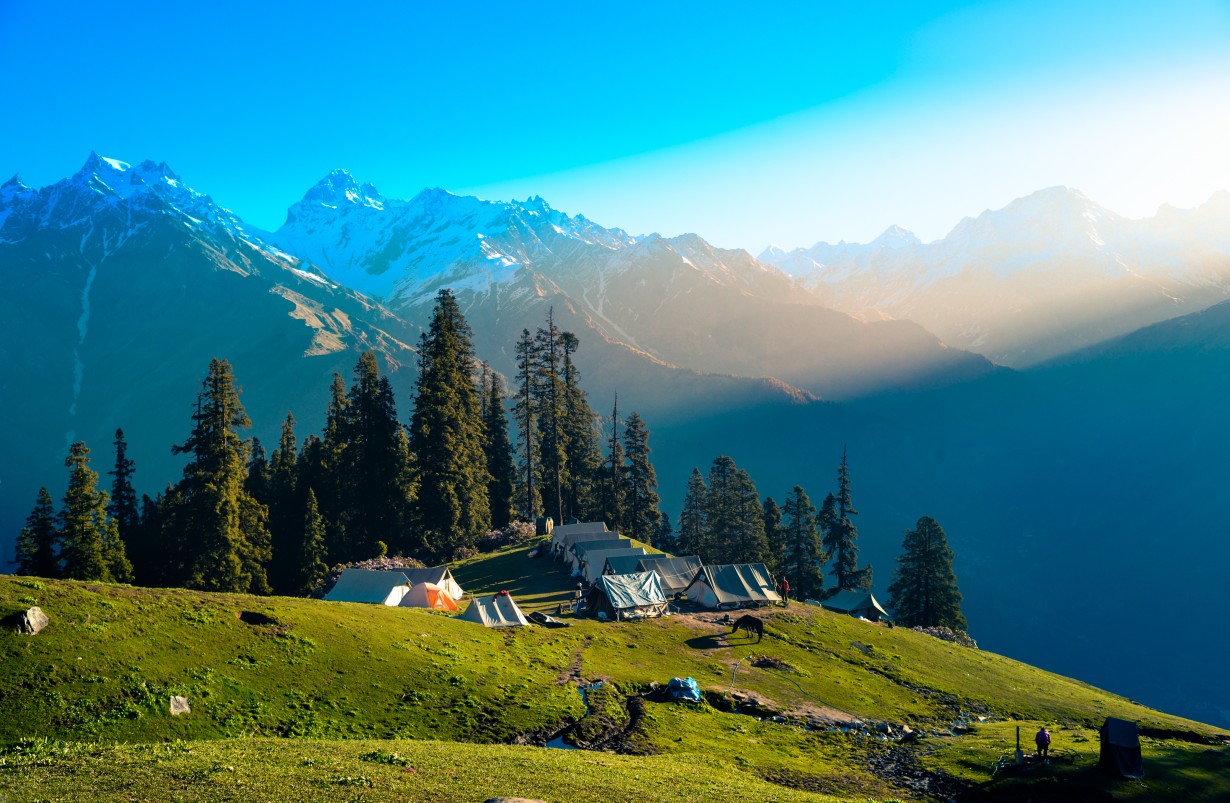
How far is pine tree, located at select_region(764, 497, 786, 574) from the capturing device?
81.5 metres

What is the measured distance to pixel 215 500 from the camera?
184 feet

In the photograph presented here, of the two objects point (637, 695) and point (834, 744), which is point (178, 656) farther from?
point (834, 744)

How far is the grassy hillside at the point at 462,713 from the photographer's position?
64.0ft

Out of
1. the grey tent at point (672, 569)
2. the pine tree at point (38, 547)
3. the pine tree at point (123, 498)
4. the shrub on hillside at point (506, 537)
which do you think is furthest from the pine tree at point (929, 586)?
the pine tree at point (123, 498)

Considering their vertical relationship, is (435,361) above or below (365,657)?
above

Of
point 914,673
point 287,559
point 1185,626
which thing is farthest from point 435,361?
point 1185,626

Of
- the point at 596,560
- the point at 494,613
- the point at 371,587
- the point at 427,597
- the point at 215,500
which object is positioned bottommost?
the point at 494,613

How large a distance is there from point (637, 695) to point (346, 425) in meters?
52.6

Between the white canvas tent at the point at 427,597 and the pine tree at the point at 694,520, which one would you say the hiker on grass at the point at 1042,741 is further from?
the pine tree at the point at 694,520

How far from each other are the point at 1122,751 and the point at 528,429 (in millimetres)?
67840

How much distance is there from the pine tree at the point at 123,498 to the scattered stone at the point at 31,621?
4676cm

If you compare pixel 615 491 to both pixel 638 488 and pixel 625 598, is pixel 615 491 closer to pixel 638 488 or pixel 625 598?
pixel 638 488

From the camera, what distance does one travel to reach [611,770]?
77.4 ft

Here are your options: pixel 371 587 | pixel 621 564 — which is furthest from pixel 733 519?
pixel 371 587
